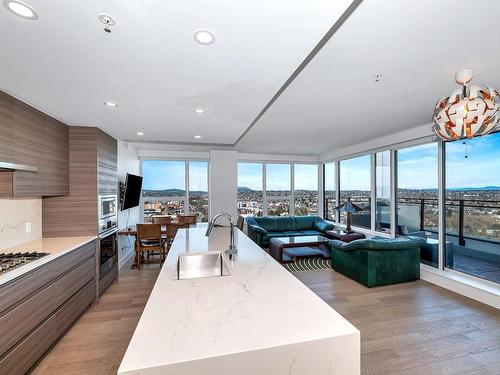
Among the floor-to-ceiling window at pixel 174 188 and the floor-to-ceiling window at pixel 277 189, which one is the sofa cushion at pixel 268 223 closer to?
the floor-to-ceiling window at pixel 277 189

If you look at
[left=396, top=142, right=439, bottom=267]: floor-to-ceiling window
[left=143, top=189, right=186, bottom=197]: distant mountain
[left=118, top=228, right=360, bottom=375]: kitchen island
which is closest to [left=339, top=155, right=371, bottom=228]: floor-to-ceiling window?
[left=396, top=142, right=439, bottom=267]: floor-to-ceiling window

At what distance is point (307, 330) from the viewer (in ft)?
3.25

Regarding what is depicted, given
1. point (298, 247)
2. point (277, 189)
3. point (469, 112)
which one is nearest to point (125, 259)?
point (298, 247)

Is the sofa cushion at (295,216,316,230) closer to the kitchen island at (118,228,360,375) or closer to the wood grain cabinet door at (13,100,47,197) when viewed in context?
the kitchen island at (118,228,360,375)

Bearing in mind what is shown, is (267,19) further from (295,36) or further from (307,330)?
(307,330)

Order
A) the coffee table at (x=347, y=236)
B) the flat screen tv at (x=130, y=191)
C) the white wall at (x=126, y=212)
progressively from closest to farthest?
the flat screen tv at (x=130, y=191)
the white wall at (x=126, y=212)
the coffee table at (x=347, y=236)

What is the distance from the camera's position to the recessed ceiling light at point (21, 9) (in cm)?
115

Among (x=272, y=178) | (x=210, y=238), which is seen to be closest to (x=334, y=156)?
(x=272, y=178)

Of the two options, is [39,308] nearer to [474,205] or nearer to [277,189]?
[474,205]

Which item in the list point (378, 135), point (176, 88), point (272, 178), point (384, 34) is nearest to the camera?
point (384, 34)

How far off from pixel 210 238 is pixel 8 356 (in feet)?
6.10

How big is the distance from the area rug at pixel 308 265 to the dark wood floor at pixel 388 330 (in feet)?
2.42

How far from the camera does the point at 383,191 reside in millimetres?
A: 5082

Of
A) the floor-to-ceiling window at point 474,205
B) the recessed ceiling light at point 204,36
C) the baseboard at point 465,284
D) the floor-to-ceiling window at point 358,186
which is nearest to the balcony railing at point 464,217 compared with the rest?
the floor-to-ceiling window at point 474,205
